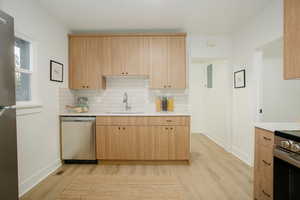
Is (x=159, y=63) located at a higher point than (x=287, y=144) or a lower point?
higher

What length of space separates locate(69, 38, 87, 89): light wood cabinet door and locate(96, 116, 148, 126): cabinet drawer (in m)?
0.85

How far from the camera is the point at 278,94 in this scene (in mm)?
3291

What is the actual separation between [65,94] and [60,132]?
2.31 ft

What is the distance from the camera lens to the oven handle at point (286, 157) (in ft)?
4.22

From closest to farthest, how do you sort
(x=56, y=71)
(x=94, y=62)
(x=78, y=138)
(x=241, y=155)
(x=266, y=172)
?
(x=266, y=172) → (x=56, y=71) → (x=78, y=138) → (x=241, y=155) → (x=94, y=62)

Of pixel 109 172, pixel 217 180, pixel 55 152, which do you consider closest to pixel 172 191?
pixel 217 180

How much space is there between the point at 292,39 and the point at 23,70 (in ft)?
10.3

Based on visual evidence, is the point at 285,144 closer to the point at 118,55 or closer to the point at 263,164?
the point at 263,164

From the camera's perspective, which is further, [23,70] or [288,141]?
[23,70]

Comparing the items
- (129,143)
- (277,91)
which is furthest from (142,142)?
(277,91)

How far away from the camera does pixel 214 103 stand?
15.3 feet

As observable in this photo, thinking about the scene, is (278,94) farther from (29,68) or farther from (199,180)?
(29,68)

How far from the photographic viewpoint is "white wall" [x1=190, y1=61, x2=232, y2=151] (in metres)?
3.82

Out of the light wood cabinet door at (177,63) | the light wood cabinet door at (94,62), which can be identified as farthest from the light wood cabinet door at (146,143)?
the light wood cabinet door at (94,62)
